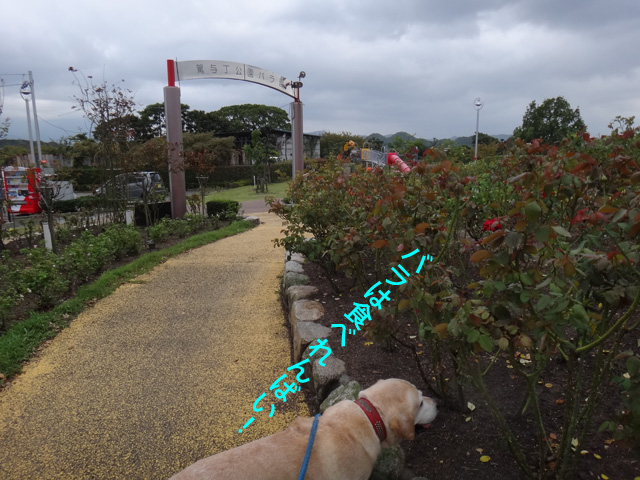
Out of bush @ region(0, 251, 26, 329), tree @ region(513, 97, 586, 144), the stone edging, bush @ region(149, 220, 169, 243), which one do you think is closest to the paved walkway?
the stone edging

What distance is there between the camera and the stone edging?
1866mm

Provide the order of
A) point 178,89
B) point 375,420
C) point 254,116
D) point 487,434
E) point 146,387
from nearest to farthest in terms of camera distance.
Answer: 1. point 375,420
2. point 487,434
3. point 146,387
4. point 178,89
5. point 254,116

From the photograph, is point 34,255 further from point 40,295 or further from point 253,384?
point 253,384

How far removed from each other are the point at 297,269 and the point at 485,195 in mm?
2390

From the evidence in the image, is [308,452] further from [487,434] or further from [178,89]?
[178,89]

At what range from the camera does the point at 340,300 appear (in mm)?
3982

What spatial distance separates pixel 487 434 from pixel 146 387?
225cm

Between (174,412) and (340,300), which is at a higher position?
(340,300)

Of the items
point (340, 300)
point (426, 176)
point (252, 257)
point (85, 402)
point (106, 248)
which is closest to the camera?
point (426, 176)

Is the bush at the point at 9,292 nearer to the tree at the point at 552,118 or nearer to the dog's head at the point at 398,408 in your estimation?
the dog's head at the point at 398,408

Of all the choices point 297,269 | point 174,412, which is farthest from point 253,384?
point 297,269

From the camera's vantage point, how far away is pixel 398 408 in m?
1.66

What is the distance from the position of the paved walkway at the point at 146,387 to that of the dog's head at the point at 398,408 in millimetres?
1066

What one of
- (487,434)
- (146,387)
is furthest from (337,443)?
(146,387)
